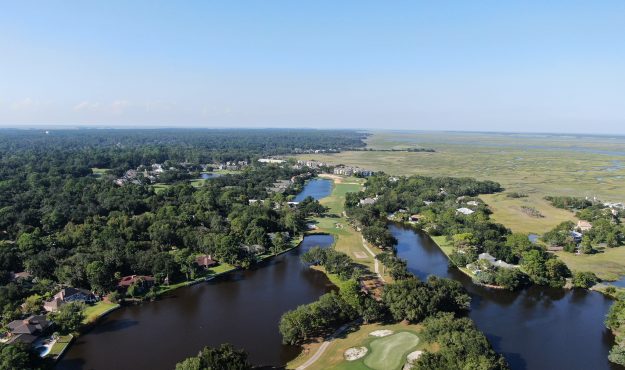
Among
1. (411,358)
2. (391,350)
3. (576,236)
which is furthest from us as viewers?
(576,236)

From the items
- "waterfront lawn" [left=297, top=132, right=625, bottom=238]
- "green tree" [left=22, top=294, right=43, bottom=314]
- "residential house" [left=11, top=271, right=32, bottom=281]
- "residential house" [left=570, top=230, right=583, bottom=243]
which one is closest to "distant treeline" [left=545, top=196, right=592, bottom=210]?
"waterfront lawn" [left=297, top=132, right=625, bottom=238]

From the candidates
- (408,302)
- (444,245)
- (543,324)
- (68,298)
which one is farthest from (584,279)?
(68,298)

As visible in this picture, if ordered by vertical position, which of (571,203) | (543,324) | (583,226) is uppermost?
(571,203)

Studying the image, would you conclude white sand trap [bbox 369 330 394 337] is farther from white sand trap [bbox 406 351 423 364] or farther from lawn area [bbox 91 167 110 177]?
lawn area [bbox 91 167 110 177]

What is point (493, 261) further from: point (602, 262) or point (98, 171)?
point (98, 171)

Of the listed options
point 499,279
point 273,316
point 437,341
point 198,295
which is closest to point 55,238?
point 198,295

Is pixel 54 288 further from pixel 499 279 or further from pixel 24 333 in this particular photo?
pixel 499 279
